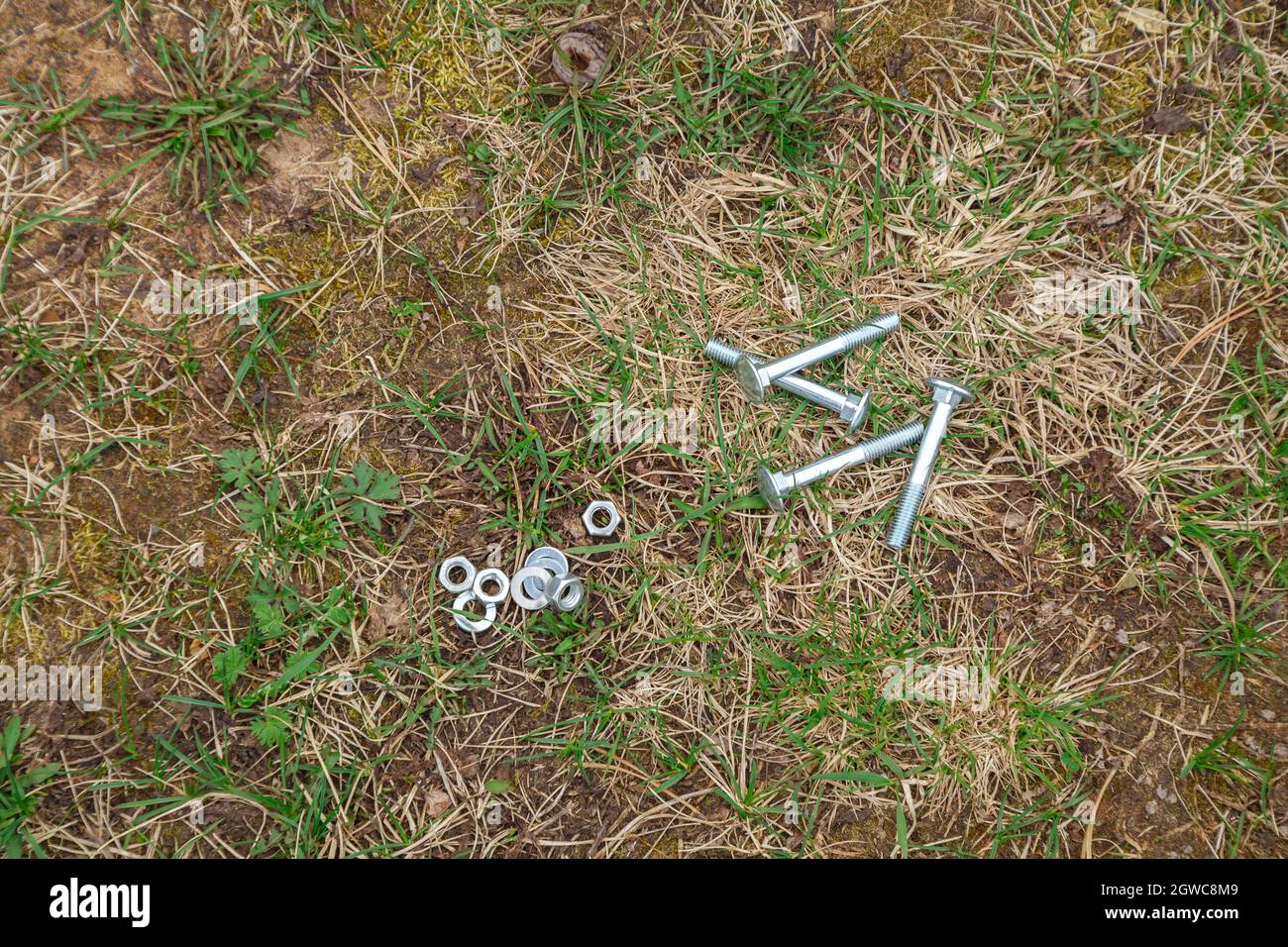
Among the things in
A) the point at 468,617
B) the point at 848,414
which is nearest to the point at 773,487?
the point at 848,414

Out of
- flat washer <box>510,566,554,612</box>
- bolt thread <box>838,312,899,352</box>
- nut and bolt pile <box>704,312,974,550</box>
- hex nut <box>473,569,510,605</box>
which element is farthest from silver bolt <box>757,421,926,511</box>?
hex nut <box>473,569,510,605</box>

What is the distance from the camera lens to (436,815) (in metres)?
2.97

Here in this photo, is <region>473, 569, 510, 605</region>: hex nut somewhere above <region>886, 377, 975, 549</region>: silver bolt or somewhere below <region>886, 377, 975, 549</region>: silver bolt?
below

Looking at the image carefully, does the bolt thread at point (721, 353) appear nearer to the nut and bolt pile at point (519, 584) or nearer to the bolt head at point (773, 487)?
the bolt head at point (773, 487)

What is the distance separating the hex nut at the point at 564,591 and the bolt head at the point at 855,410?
4.41 ft

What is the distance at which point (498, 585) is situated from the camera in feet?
10.1

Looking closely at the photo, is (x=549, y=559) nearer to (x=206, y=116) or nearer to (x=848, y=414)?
(x=848, y=414)

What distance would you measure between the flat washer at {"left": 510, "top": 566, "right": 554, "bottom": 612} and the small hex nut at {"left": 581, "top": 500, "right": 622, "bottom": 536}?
0.87 ft

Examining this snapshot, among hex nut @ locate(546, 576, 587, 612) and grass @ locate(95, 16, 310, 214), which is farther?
grass @ locate(95, 16, 310, 214)

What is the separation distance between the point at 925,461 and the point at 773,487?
681 millimetres

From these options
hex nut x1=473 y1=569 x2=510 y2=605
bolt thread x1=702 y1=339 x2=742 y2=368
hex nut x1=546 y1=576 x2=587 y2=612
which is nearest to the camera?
hex nut x1=546 y1=576 x2=587 y2=612

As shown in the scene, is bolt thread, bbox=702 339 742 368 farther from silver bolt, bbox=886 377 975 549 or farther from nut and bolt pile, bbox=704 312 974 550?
silver bolt, bbox=886 377 975 549

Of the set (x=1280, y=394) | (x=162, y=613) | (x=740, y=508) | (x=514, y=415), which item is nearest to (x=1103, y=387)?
(x=1280, y=394)

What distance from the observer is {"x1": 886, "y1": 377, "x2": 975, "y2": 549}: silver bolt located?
3.13 metres
